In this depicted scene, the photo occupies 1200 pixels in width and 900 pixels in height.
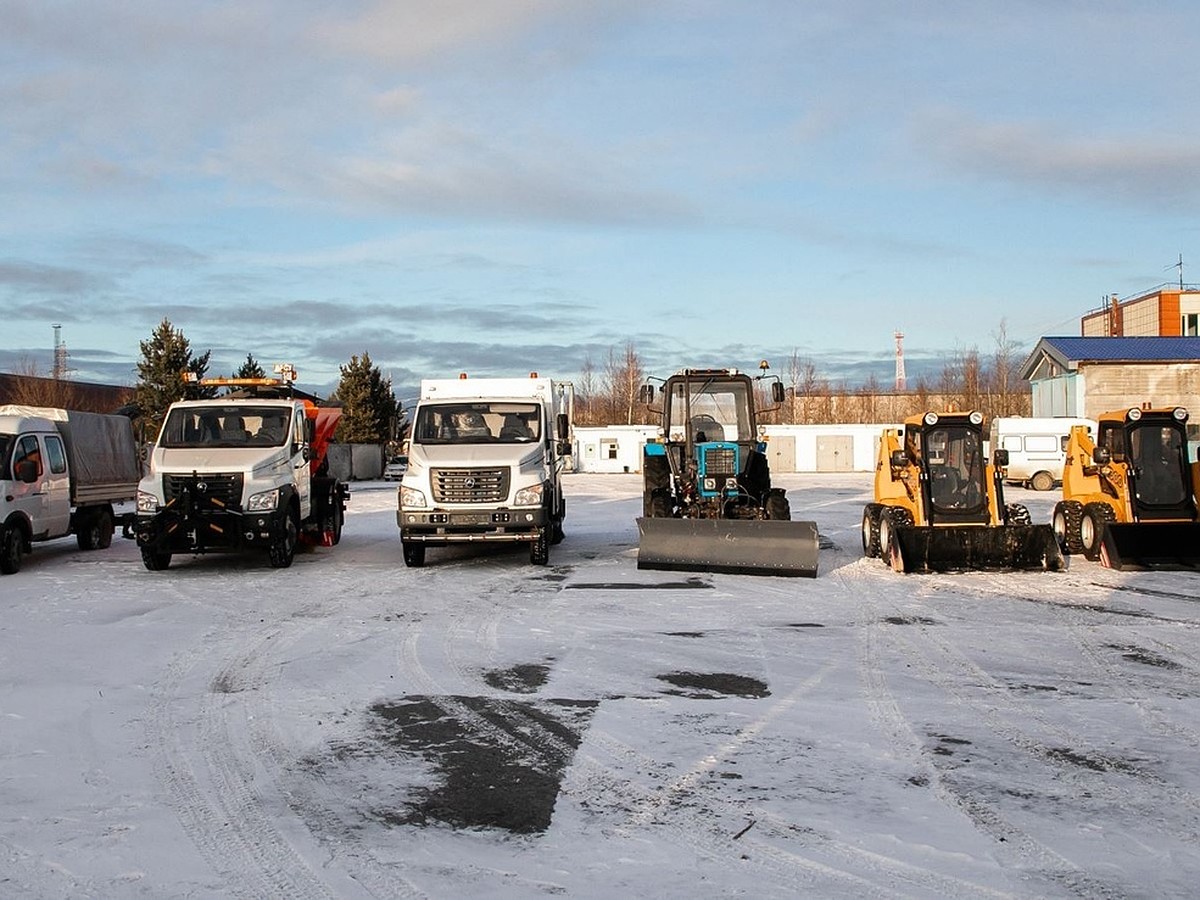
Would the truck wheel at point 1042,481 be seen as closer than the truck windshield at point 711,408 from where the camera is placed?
No

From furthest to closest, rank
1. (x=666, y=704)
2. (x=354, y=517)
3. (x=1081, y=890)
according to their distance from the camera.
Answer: (x=354, y=517)
(x=666, y=704)
(x=1081, y=890)

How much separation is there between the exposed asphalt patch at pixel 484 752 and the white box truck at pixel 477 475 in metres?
6.87

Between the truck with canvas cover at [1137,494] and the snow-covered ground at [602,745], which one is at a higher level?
the truck with canvas cover at [1137,494]

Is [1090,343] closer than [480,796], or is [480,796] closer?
[480,796]

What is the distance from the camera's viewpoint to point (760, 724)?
22.8 ft

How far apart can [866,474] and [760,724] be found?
49554 millimetres

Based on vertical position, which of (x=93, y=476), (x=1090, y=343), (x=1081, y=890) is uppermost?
(x=1090, y=343)

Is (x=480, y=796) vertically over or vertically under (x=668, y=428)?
under

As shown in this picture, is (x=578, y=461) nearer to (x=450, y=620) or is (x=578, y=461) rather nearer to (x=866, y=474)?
(x=866, y=474)

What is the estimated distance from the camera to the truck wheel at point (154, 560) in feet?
48.4

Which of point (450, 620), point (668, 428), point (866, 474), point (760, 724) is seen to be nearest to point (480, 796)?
point (760, 724)

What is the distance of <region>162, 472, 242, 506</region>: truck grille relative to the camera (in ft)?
47.0

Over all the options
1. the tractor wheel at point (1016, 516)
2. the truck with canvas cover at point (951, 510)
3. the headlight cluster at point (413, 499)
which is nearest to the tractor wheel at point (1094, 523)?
the tractor wheel at point (1016, 516)

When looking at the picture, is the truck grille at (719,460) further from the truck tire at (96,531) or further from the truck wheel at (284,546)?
the truck tire at (96,531)
